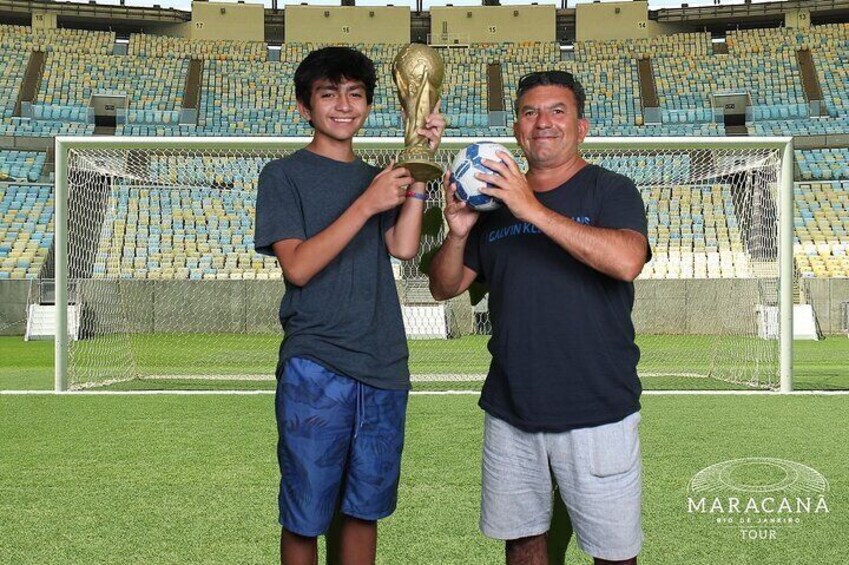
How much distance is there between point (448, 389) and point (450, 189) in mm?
6858

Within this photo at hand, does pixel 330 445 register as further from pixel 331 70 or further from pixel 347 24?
pixel 347 24

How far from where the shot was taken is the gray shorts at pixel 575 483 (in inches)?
83.4

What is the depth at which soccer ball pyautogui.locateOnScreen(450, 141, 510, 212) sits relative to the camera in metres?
2.09

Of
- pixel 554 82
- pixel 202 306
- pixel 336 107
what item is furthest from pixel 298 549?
pixel 202 306

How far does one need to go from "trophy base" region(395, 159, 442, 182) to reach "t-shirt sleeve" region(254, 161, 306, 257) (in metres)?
0.28

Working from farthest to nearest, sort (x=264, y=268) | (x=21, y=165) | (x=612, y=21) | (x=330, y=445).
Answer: (x=612, y=21)
(x=21, y=165)
(x=264, y=268)
(x=330, y=445)

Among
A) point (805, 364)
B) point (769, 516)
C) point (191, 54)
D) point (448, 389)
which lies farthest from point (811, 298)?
point (191, 54)

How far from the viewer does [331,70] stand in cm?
227

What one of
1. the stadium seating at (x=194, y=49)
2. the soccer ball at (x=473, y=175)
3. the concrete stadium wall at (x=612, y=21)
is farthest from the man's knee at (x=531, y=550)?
the concrete stadium wall at (x=612, y=21)

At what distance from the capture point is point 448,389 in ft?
29.2

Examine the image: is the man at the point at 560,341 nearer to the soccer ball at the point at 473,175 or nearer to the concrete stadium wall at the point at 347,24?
the soccer ball at the point at 473,175

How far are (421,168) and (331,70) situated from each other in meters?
0.36

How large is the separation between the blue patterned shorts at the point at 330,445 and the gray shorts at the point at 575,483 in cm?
26

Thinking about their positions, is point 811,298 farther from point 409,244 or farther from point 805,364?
point 409,244
